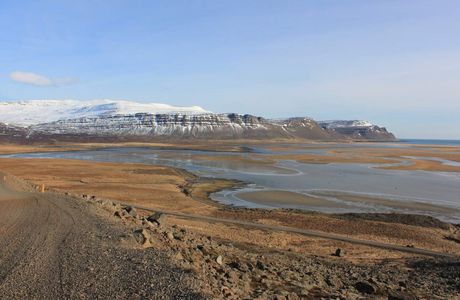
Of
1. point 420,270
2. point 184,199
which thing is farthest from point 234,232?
point 184,199

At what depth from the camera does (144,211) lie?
28.3 m

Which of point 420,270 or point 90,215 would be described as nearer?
point 420,270

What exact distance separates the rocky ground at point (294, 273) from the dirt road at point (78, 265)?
0.75 m

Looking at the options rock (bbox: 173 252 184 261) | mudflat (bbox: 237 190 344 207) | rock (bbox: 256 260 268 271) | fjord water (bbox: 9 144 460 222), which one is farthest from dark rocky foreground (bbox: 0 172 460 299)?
mudflat (bbox: 237 190 344 207)

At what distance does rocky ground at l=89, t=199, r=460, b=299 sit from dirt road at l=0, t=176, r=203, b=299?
0.75 meters

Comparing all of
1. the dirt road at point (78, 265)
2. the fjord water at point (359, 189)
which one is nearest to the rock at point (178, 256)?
the dirt road at point (78, 265)

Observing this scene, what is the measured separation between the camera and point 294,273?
13969 millimetres

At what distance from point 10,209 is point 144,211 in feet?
34.0

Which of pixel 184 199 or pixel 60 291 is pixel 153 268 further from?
pixel 184 199

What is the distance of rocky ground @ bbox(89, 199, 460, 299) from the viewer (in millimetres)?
11227

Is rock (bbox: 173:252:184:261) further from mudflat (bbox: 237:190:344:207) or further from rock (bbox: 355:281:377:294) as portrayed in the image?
mudflat (bbox: 237:190:344:207)

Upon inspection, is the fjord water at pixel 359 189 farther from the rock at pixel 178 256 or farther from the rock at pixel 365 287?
the rock at pixel 178 256

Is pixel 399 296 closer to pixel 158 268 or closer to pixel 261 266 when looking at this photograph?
pixel 261 266

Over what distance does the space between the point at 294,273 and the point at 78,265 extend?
22.4 feet
